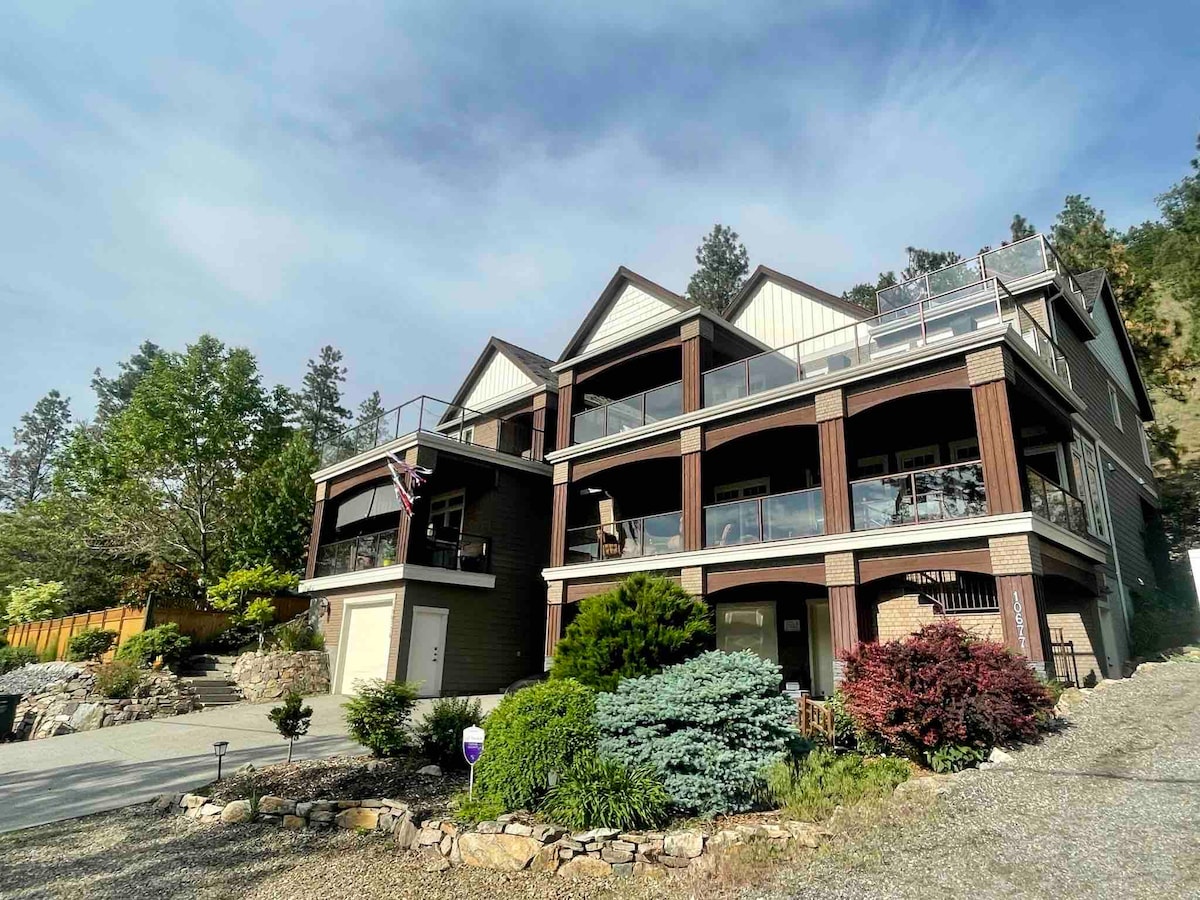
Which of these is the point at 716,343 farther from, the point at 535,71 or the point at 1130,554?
the point at 1130,554

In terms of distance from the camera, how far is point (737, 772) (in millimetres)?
7160

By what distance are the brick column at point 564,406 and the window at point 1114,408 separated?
15830mm

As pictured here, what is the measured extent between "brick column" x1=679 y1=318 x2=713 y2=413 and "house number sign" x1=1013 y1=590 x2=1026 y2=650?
27.7 feet

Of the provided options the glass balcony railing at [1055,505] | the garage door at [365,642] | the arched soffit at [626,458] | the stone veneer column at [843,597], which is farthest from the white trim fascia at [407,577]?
the glass balcony railing at [1055,505]

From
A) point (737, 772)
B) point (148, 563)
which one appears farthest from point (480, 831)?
point (148, 563)

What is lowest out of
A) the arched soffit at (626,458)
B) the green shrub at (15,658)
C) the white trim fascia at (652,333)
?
the green shrub at (15,658)

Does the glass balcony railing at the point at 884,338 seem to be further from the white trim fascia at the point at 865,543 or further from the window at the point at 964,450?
the white trim fascia at the point at 865,543

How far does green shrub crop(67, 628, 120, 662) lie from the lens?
2236 centimetres

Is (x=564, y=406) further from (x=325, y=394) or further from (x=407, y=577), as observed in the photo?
(x=325, y=394)

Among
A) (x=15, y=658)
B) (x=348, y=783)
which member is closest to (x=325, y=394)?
(x=15, y=658)

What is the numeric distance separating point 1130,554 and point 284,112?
72.4 ft

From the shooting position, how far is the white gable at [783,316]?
2005 cm

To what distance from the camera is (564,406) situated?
838 inches

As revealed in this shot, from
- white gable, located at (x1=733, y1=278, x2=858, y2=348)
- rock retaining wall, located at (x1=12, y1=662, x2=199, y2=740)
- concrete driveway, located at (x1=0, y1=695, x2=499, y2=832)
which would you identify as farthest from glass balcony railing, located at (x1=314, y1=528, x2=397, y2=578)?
white gable, located at (x1=733, y1=278, x2=858, y2=348)
